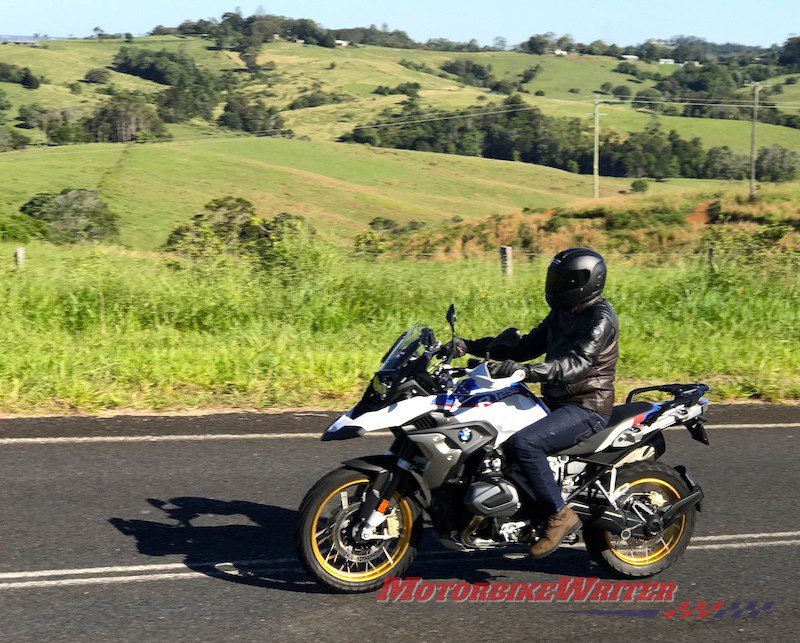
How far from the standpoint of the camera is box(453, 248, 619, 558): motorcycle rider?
5273 mm

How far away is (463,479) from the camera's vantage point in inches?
211

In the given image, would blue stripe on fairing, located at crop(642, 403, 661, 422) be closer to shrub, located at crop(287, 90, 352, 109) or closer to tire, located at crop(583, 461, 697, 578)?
tire, located at crop(583, 461, 697, 578)

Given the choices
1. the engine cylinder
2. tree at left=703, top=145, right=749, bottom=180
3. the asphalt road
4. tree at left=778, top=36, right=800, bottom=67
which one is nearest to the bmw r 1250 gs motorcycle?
the engine cylinder

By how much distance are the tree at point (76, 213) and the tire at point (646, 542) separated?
54.3 metres

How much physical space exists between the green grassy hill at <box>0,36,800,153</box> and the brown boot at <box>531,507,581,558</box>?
109 meters

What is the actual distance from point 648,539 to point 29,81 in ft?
445

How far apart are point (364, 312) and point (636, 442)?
26.9 ft

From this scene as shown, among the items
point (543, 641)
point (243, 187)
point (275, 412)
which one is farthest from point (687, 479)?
point (243, 187)

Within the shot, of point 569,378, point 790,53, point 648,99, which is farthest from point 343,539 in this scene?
point 790,53

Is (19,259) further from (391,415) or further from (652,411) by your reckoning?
(652,411)

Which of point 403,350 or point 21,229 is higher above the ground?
point 403,350

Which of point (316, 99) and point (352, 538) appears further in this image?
point (316, 99)

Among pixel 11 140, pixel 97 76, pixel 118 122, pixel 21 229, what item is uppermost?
pixel 97 76

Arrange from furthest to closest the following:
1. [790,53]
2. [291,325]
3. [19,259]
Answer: [790,53]
[19,259]
[291,325]
